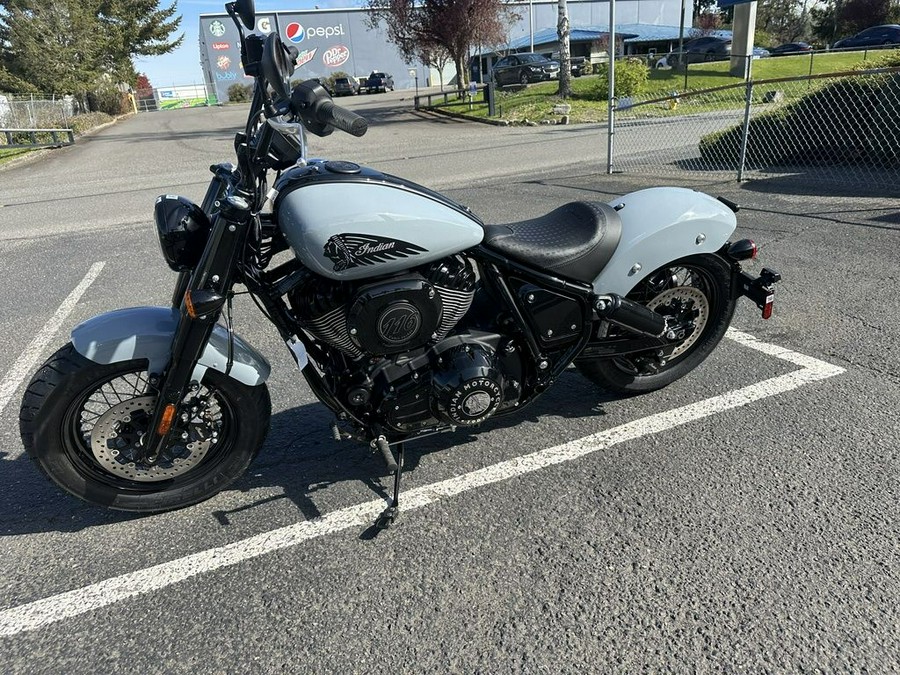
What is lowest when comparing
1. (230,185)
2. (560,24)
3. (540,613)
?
(540,613)

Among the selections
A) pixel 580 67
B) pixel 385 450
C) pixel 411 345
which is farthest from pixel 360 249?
pixel 580 67

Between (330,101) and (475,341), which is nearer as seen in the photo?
(330,101)

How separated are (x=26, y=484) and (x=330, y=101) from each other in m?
2.34

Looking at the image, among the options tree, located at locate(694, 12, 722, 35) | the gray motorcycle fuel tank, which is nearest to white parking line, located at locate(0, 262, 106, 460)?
the gray motorcycle fuel tank

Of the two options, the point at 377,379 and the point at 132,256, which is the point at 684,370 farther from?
the point at 132,256

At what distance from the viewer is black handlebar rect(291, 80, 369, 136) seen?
6.82 feet

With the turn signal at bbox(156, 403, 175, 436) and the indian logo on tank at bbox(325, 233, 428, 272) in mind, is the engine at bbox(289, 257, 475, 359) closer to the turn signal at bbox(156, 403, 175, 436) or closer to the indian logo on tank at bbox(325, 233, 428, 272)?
the indian logo on tank at bbox(325, 233, 428, 272)

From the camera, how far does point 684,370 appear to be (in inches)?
142

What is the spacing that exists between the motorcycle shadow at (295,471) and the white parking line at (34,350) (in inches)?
17.4

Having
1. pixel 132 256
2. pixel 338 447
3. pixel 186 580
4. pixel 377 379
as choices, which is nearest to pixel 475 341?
pixel 377 379

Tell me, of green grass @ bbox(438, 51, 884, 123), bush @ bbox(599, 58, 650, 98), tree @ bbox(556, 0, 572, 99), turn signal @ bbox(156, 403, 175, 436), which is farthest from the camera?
bush @ bbox(599, 58, 650, 98)

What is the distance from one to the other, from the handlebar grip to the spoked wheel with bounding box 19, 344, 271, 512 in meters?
1.16

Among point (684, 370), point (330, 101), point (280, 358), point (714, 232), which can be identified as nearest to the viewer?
point (330, 101)

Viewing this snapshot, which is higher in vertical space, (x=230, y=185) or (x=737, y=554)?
(x=230, y=185)
